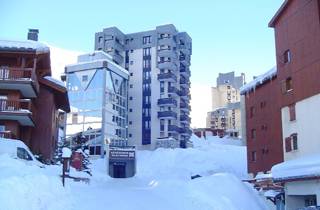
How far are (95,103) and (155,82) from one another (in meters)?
18.8

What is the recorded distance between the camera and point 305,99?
30109 mm

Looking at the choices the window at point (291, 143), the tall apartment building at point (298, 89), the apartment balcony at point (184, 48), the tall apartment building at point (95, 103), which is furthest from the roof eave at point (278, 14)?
the apartment balcony at point (184, 48)

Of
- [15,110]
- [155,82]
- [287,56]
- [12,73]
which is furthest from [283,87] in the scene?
[155,82]

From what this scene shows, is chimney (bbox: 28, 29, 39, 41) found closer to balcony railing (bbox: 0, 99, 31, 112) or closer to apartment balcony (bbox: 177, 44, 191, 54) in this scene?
balcony railing (bbox: 0, 99, 31, 112)

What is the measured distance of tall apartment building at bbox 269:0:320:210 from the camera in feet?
84.5

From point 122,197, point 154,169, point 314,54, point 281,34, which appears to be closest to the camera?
point 122,197

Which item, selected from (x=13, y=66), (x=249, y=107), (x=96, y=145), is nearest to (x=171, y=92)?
(x=96, y=145)

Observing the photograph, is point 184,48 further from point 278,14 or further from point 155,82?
point 278,14

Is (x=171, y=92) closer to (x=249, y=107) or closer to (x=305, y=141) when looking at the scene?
(x=249, y=107)

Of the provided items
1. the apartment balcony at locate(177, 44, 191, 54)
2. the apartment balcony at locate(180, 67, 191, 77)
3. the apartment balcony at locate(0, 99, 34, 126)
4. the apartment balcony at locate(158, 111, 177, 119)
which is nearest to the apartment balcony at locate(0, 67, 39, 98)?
the apartment balcony at locate(0, 99, 34, 126)

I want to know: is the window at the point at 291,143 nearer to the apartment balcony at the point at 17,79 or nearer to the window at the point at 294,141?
the window at the point at 294,141

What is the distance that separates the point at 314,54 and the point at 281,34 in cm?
610

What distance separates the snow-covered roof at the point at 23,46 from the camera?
114 feet

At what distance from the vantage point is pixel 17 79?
1336 inches
